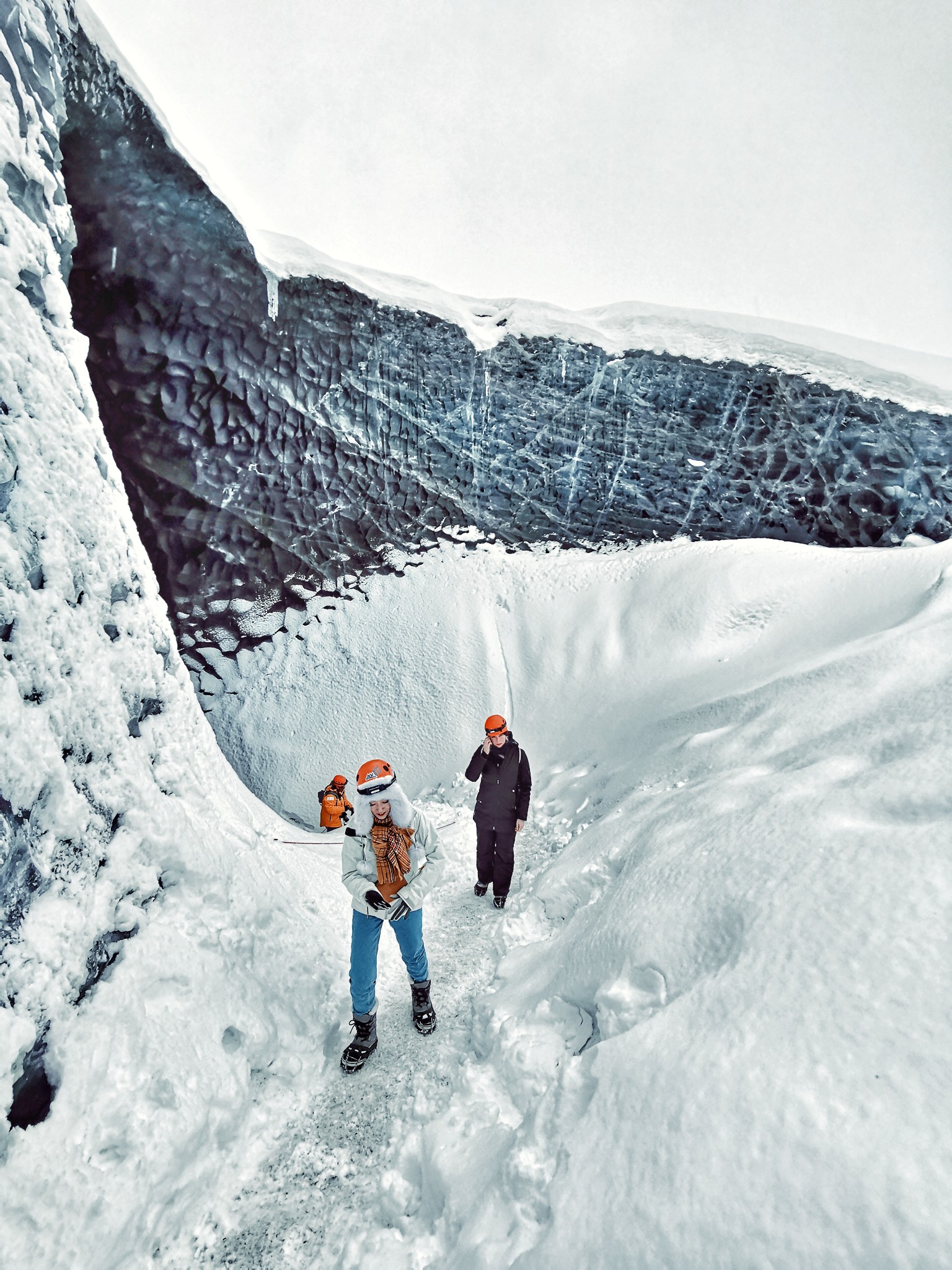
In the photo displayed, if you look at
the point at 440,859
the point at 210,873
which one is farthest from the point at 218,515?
the point at 440,859

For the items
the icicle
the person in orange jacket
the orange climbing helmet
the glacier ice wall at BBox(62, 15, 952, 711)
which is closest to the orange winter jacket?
the person in orange jacket

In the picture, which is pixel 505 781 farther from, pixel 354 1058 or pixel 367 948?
pixel 354 1058

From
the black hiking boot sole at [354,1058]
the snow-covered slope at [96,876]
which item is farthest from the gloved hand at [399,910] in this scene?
the snow-covered slope at [96,876]

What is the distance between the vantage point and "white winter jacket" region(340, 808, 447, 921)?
2.68 meters

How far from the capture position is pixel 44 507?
2605mm

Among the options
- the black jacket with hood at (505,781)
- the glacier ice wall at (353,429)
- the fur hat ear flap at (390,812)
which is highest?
the glacier ice wall at (353,429)

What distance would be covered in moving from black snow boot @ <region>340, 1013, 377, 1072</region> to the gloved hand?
479mm

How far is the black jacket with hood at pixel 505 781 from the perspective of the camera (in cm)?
398

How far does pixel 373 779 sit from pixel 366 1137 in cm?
139

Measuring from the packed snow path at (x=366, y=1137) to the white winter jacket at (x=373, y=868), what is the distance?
656 millimetres

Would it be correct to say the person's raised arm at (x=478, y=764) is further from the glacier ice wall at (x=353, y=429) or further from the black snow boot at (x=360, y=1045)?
the glacier ice wall at (x=353, y=429)

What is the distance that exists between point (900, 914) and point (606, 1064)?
3.29ft

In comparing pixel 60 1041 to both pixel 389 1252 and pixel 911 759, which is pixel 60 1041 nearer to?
pixel 389 1252

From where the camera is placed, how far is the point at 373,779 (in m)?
2.62
